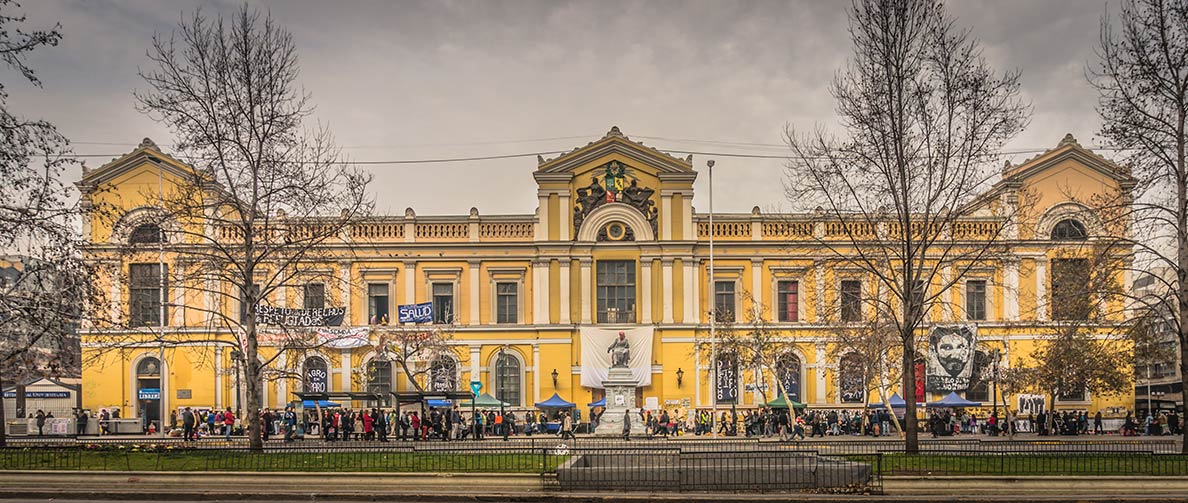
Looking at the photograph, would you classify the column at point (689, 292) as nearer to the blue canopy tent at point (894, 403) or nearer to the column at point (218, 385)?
the blue canopy tent at point (894, 403)

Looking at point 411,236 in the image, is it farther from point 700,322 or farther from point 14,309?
point 14,309

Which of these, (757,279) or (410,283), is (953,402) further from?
(410,283)

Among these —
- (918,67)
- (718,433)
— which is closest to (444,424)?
(718,433)

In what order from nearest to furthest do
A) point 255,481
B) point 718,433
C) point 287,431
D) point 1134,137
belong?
point 255,481, point 1134,137, point 287,431, point 718,433

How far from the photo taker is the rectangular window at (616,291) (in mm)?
57688

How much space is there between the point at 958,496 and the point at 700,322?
35.8 meters

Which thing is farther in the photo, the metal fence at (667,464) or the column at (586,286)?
the column at (586,286)

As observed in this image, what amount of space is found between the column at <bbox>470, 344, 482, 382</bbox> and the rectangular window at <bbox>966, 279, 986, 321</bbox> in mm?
25606

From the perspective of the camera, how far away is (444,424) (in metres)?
45.9

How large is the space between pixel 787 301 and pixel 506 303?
14805mm

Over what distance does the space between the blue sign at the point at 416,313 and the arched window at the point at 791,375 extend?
1775 cm

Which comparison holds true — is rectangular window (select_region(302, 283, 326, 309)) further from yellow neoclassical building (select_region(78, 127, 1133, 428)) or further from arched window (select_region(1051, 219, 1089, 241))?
arched window (select_region(1051, 219, 1089, 241))

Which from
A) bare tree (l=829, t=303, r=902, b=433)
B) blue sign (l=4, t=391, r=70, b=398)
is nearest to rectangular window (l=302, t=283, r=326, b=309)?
blue sign (l=4, t=391, r=70, b=398)

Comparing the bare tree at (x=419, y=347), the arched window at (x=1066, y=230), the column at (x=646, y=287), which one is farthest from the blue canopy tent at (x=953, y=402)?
the bare tree at (x=419, y=347)
